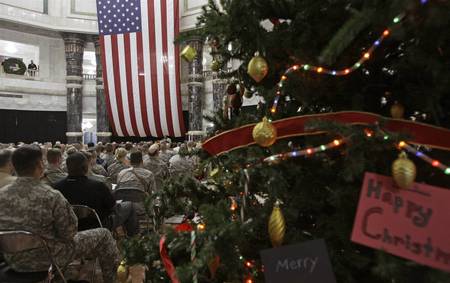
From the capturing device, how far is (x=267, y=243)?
1.52 metres

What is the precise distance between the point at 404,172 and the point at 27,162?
2178mm

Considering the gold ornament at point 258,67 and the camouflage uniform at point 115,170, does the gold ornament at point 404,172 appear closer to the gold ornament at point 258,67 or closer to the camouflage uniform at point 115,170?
the gold ornament at point 258,67

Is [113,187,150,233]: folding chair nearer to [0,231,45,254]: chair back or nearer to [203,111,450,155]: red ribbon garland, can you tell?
[0,231,45,254]: chair back

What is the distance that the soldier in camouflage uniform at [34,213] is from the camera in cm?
242

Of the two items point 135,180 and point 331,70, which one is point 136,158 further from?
point 331,70

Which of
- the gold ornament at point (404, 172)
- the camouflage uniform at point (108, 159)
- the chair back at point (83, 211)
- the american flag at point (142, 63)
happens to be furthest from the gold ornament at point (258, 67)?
the american flag at point (142, 63)

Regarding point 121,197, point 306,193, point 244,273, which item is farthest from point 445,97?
point 121,197

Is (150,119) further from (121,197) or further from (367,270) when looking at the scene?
(367,270)

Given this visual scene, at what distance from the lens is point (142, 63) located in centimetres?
Answer: 1056

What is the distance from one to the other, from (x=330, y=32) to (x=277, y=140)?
1.32 ft

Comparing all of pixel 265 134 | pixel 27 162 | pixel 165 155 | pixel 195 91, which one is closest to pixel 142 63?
pixel 195 91

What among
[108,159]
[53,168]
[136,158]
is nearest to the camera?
[53,168]

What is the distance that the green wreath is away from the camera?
43.3ft

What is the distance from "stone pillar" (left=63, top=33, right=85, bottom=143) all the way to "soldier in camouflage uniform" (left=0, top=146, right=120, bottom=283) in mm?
12373
